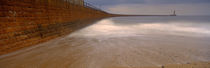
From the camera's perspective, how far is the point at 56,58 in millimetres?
2812

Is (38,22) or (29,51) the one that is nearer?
(29,51)

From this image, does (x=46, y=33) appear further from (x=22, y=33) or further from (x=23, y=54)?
(x=23, y=54)

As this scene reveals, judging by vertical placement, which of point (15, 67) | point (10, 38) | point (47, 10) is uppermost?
point (47, 10)

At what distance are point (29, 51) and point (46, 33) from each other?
1.30m

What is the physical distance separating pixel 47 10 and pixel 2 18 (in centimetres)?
201

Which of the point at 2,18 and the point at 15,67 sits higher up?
the point at 2,18

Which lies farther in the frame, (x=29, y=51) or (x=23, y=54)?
(x=29, y=51)

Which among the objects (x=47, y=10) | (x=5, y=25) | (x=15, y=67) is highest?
Answer: (x=47, y=10)

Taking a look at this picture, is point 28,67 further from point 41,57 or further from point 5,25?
point 5,25

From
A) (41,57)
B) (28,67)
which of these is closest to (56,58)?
(41,57)

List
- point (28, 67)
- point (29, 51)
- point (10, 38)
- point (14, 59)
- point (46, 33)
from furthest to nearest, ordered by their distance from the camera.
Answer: point (46, 33) < point (29, 51) < point (10, 38) < point (14, 59) < point (28, 67)

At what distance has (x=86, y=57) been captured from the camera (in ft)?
9.36

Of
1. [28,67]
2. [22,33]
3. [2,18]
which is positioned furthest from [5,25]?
[28,67]

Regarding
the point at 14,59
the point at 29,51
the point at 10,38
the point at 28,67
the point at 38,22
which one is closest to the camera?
the point at 28,67
